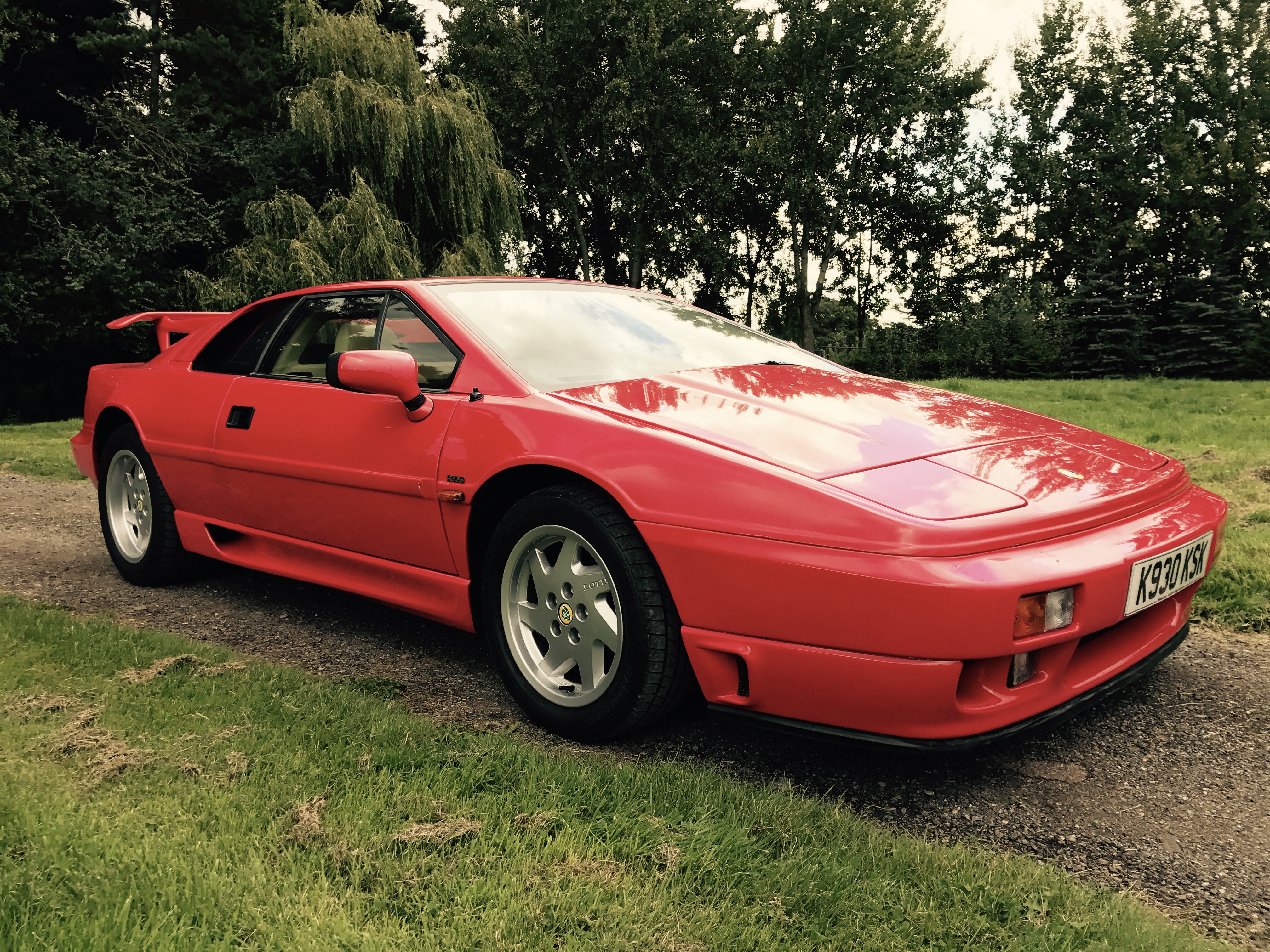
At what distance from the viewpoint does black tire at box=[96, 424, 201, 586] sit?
3.95 meters

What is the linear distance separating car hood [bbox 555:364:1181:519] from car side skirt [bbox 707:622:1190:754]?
0.44 meters

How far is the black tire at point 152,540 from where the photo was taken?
3.95 metres

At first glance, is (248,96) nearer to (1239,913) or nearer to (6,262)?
(6,262)

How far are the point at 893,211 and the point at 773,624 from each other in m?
31.4

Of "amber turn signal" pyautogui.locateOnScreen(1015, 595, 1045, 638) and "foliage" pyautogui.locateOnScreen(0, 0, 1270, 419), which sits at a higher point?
"foliage" pyautogui.locateOnScreen(0, 0, 1270, 419)

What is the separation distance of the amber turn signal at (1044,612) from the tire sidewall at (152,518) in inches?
136

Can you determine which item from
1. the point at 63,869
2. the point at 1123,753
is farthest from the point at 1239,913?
the point at 63,869

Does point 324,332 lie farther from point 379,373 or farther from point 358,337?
point 379,373

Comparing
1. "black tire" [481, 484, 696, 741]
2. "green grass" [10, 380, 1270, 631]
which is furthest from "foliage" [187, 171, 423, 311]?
"black tire" [481, 484, 696, 741]

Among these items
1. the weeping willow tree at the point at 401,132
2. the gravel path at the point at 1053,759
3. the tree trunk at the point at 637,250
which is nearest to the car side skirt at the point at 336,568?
the gravel path at the point at 1053,759

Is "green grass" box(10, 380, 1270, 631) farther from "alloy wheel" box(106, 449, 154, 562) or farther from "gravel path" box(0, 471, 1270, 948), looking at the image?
"alloy wheel" box(106, 449, 154, 562)

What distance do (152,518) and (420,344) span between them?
180cm

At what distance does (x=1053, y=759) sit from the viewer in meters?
2.39

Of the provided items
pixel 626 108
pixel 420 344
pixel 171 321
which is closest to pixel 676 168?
pixel 626 108
